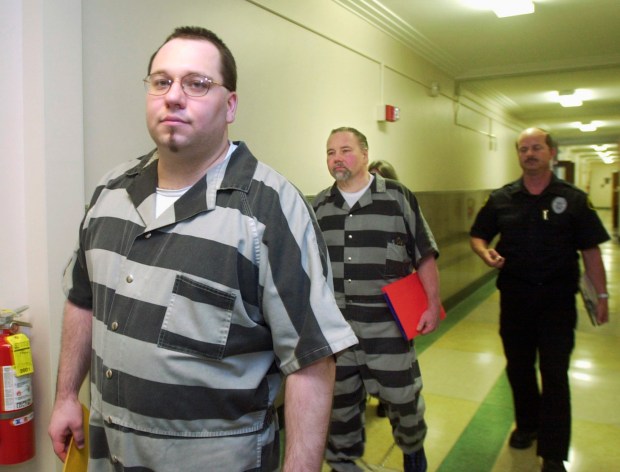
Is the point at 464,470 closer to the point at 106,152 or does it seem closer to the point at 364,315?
the point at 364,315

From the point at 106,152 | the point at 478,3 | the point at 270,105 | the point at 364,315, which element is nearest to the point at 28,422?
the point at 106,152

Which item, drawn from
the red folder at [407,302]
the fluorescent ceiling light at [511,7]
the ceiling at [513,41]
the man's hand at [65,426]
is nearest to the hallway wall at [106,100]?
the ceiling at [513,41]

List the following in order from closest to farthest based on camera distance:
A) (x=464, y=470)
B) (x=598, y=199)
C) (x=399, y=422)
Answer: (x=399, y=422) < (x=464, y=470) < (x=598, y=199)

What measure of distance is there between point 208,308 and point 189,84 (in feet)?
1.72

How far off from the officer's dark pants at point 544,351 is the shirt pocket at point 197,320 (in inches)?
82.6

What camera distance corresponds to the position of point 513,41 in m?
5.55

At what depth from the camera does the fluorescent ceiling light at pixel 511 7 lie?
172 inches

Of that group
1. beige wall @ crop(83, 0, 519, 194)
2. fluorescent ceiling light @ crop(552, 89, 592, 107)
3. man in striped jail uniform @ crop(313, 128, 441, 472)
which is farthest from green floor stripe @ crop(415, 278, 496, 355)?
fluorescent ceiling light @ crop(552, 89, 592, 107)

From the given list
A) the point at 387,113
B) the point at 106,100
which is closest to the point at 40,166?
the point at 106,100

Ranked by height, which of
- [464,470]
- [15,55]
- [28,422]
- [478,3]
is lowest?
[464,470]

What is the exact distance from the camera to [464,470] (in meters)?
2.84

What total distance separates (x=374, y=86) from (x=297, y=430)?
381 cm

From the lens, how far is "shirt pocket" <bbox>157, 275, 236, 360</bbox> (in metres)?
1.17

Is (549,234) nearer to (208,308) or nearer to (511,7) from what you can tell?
(208,308)
